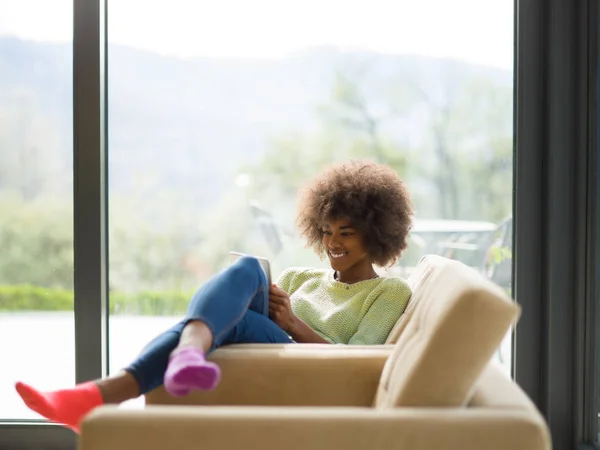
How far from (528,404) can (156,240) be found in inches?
67.2

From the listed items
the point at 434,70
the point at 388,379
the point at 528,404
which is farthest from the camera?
the point at 434,70

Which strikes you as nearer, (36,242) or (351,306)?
(351,306)

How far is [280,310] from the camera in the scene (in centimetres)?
241

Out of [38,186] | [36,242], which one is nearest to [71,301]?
[36,242]

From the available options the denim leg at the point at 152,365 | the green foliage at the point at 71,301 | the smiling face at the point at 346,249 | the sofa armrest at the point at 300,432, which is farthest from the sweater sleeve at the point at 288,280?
the sofa armrest at the point at 300,432

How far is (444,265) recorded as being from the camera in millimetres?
2086

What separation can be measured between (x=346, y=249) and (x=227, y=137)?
0.71 meters

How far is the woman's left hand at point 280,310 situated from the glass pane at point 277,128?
549 millimetres

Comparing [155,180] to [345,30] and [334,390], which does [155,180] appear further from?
[334,390]

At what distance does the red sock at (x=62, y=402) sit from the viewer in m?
1.83

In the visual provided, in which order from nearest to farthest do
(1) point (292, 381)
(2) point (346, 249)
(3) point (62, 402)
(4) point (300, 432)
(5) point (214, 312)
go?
(4) point (300, 432)
(3) point (62, 402)
(5) point (214, 312)
(1) point (292, 381)
(2) point (346, 249)

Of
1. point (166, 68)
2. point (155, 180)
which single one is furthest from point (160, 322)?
point (166, 68)

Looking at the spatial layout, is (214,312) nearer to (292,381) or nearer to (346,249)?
(292,381)

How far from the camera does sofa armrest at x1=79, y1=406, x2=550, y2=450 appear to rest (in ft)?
4.93
